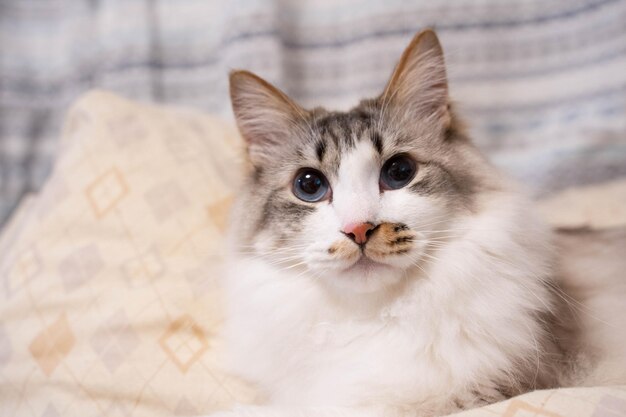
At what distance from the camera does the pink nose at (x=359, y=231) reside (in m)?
1.18

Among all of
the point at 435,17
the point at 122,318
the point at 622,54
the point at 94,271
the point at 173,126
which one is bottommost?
the point at 122,318

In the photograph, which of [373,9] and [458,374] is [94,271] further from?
[373,9]

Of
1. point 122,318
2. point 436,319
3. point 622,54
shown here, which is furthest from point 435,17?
point 122,318

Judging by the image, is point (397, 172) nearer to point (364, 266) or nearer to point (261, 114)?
point (364, 266)

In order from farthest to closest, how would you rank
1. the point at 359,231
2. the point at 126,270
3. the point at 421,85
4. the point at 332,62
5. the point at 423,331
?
the point at 332,62, the point at 126,270, the point at 421,85, the point at 423,331, the point at 359,231

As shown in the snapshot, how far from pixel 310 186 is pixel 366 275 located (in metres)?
0.30

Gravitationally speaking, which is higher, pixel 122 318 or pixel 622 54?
pixel 622 54

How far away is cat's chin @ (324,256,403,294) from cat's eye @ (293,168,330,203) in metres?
0.22

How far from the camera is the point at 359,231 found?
1.18 metres

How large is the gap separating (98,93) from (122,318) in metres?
1.04

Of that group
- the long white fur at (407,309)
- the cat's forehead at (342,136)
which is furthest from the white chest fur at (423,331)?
the cat's forehead at (342,136)

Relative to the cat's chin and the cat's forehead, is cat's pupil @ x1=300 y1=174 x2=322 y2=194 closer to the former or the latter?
the cat's forehead

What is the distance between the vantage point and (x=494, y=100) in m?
2.68

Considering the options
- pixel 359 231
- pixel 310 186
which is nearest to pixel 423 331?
pixel 359 231
